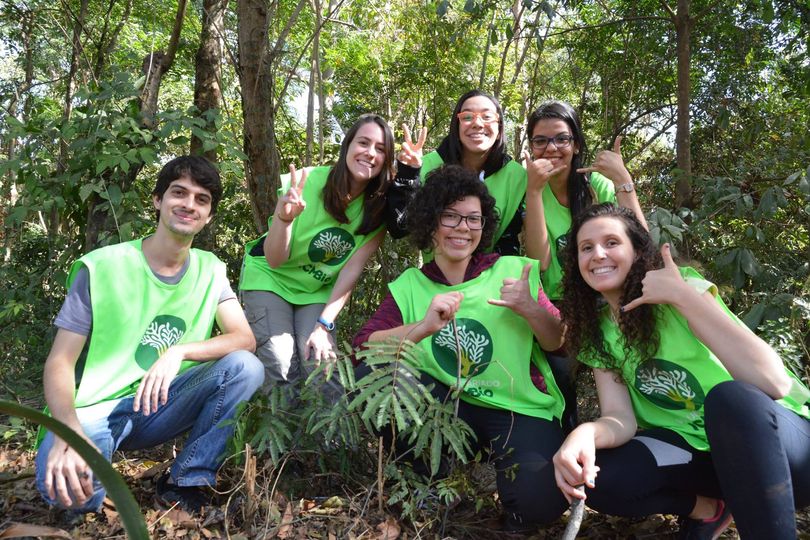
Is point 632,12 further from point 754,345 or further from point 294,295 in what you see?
point 754,345

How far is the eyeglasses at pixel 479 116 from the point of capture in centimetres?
335

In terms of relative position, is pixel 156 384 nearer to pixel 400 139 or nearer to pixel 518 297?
pixel 518 297

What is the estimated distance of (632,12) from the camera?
689cm

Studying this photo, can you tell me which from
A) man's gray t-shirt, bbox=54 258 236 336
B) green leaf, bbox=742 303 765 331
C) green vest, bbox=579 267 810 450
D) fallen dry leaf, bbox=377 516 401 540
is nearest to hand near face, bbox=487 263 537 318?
green vest, bbox=579 267 810 450

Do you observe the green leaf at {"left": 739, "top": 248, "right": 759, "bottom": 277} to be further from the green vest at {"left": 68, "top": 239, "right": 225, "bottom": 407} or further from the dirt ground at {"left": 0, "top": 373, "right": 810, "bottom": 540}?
the green vest at {"left": 68, "top": 239, "right": 225, "bottom": 407}

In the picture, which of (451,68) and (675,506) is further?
(451,68)

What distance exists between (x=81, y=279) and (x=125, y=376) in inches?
17.3

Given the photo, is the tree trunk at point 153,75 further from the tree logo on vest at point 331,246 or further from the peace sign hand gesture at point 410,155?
the peace sign hand gesture at point 410,155

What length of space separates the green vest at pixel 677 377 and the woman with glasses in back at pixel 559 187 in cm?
51

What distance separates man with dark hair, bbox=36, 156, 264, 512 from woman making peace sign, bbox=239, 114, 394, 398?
536mm

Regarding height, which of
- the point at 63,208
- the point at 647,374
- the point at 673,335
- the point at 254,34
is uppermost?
the point at 254,34

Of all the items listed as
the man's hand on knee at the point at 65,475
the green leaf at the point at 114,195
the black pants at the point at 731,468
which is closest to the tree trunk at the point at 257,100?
the green leaf at the point at 114,195

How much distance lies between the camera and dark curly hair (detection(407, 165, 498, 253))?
2.96 metres

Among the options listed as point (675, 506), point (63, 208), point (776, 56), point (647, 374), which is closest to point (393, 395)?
point (647, 374)
